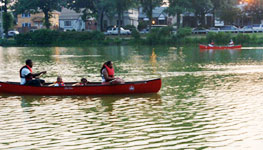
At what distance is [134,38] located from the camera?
86812mm

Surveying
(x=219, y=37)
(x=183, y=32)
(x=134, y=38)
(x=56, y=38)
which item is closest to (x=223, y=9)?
(x=219, y=37)

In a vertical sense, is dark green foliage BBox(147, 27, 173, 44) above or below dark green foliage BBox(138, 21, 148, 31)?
below

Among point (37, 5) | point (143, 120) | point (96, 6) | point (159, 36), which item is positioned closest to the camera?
point (143, 120)

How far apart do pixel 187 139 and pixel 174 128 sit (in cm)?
156

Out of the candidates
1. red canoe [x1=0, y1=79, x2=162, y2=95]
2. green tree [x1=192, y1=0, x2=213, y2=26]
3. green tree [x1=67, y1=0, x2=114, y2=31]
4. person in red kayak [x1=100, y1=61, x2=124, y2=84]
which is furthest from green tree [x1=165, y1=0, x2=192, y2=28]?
red canoe [x1=0, y1=79, x2=162, y2=95]

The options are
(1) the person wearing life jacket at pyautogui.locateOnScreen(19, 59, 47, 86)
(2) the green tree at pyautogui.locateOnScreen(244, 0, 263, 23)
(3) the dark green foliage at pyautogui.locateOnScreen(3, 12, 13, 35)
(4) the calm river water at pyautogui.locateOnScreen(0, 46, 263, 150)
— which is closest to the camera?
(4) the calm river water at pyautogui.locateOnScreen(0, 46, 263, 150)

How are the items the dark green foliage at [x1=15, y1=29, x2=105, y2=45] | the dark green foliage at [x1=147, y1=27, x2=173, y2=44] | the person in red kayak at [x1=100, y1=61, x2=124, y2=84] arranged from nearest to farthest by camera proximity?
the person in red kayak at [x1=100, y1=61, x2=124, y2=84] < the dark green foliage at [x1=147, y1=27, x2=173, y2=44] < the dark green foliage at [x1=15, y1=29, x2=105, y2=45]

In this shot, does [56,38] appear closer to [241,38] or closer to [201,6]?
[201,6]

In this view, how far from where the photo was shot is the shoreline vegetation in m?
80.9

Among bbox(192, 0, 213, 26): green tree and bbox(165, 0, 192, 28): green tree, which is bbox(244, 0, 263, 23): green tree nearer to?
bbox(192, 0, 213, 26): green tree

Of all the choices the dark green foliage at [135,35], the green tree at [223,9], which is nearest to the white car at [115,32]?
the dark green foliage at [135,35]

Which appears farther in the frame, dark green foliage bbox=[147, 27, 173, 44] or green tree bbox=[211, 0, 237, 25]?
green tree bbox=[211, 0, 237, 25]

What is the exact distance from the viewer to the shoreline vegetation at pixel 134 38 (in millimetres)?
80875

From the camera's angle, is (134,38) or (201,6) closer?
(134,38)
